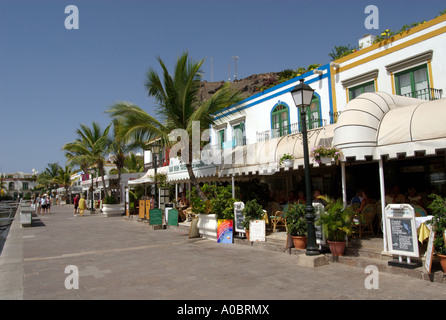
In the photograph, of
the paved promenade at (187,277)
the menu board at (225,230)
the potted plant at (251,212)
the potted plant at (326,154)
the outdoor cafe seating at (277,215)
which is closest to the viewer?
the paved promenade at (187,277)

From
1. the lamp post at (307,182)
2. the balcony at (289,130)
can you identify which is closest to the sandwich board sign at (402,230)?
the lamp post at (307,182)

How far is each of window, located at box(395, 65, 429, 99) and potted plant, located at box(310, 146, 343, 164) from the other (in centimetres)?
399

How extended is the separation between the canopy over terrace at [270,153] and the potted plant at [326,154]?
0.37 m

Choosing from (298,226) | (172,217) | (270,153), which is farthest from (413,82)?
(172,217)

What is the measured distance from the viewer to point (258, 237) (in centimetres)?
1005

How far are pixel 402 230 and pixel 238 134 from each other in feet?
39.2

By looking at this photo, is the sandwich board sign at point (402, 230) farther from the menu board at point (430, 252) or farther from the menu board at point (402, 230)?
the menu board at point (430, 252)

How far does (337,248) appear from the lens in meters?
7.62

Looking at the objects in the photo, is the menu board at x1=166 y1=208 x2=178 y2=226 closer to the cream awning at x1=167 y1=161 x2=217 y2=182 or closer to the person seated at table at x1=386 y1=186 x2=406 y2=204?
the cream awning at x1=167 y1=161 x2=217 y2=182

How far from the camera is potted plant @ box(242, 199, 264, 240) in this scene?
10.4 meters

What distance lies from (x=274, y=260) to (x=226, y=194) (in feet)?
13.0

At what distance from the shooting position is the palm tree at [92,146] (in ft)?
96.7

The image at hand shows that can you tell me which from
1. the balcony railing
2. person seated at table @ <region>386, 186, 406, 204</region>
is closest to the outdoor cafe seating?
person seated at table @ <region>386, 186, 406, 204</region>
